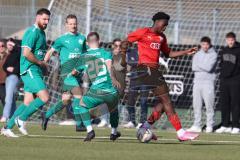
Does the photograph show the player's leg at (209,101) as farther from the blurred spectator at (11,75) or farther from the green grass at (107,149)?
the green grass at (107,149)

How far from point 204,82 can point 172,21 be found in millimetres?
3128

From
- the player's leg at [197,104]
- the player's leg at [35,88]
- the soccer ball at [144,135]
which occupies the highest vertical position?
the player's leg at [35,88]

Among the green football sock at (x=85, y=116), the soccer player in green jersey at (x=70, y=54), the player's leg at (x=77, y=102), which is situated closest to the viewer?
the green football sock at (x=85, y=116)

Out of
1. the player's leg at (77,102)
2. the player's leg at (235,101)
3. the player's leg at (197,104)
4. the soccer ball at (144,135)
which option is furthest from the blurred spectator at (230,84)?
the soccer ball at (144,135)

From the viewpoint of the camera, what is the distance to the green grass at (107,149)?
11.5m

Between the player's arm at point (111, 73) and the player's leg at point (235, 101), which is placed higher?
the player's arm at point (111, 73)

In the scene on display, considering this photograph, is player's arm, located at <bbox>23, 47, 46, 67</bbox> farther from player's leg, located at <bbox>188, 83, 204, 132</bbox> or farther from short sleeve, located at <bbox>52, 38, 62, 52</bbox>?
player's leg, located at <bbox>188, 83, 204, 132</bbox>

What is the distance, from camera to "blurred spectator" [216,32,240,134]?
21516mm

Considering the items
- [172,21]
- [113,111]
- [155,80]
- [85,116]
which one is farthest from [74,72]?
[172,21]

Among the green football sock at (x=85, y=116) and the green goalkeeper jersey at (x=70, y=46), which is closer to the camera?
the green football sock at (x=85, y=116)

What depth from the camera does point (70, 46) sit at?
1786 cm

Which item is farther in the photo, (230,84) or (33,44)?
(230,84)

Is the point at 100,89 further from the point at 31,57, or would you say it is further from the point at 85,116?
the point at 31,57

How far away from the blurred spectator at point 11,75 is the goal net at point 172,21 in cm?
92
